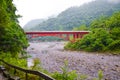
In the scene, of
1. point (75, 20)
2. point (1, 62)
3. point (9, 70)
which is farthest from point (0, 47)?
point (75, 20)

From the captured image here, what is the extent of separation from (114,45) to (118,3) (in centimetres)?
11631

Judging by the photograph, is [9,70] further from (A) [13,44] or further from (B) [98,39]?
(B) [98,39]

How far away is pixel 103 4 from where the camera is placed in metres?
161

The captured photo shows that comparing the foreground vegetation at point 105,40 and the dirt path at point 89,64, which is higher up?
the foreground vegetation at point 105,40

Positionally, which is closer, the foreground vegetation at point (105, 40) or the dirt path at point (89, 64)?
the dirt path at point (89, 64)

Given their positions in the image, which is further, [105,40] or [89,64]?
[105,40]

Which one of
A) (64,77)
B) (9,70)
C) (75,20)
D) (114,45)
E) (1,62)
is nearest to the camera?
(64,77)

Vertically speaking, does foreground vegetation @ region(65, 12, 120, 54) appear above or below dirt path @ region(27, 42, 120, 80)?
above

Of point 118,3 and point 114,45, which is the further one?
point 118,3

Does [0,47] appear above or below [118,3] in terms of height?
below

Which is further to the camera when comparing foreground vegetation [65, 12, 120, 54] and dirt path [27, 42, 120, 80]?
foreground vegetation [65, 12, 120, 54]

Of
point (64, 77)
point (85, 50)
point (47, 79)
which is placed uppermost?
point (47, 79)

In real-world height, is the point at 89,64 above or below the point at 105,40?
below

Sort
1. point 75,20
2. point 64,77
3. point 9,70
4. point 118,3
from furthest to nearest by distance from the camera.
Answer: point 118,3
point 75,20
point 9,70
point 64,77
